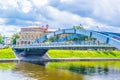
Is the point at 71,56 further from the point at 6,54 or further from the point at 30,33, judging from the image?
the point at 30,33

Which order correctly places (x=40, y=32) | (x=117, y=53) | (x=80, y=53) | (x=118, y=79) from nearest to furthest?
(x=118, y=79)
(x=80, y=53)
(x=117, y=53)
(x=40, y=32)

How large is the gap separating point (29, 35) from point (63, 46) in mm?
73139

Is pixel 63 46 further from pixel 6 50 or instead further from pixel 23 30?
pixel 23 30

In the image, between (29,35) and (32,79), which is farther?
(29,35)

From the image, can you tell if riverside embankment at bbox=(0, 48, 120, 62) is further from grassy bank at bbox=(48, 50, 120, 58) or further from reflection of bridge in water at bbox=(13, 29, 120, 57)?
reflection of bridge in water at bbox=(13, 29, 120, 57)

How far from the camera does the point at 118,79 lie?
150 feet

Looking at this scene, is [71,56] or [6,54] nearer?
[6,54]

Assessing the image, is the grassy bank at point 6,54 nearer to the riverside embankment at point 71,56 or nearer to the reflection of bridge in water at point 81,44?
the riverside embankment at point 71,56

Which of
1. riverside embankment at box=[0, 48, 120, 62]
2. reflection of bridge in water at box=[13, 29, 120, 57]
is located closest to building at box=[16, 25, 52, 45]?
riverside embankment at box=[0, 48, 120, 62]

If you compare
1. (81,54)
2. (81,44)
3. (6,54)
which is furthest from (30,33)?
(81,44)

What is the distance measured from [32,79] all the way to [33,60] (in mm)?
33156

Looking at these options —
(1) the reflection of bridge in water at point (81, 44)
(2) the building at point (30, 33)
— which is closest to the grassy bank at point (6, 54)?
(1) the reflection of bridge in water at point (81, 44)

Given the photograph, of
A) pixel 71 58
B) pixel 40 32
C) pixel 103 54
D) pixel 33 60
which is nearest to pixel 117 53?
pixel 103 54

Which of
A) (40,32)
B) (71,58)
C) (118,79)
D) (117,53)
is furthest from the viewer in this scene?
(40,32)
